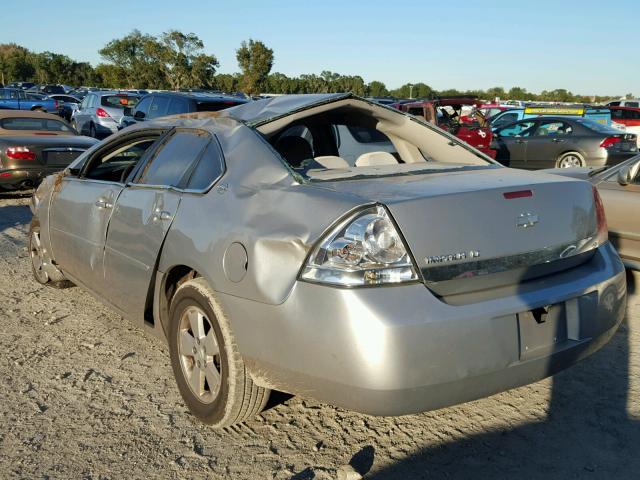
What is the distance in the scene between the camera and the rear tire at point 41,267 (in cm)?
517

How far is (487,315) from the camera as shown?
2.46 meters

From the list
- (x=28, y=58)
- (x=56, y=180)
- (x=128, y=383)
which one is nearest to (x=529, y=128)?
(x=56, y=180)

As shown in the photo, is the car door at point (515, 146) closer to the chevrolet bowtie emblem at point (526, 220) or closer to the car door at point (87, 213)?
the car door at point (87, 213)

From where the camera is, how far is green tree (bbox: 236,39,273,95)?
170ft

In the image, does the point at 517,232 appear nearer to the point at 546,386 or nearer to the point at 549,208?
the point at 549,208

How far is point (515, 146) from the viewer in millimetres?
14539

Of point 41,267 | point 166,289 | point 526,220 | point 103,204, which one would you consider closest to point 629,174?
point 526,220

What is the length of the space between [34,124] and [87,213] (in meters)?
7.09

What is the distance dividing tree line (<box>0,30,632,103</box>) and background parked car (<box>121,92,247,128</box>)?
99.2ft

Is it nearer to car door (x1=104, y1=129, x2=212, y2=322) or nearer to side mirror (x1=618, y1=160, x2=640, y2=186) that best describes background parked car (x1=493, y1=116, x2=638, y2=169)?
side mirror (x1=618, y1=160, x2=640, y2=186)

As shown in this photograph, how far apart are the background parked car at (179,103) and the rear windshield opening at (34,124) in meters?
1.69

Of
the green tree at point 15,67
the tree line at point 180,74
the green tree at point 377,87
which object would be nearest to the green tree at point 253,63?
the tree line at point 180,74

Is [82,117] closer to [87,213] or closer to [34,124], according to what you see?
[34,124]

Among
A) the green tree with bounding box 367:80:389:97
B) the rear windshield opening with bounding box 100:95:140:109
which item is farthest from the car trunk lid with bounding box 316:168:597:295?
the green tree with bounding box 367:80:389:97
